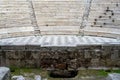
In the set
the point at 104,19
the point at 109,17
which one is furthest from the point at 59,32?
the point at 109,17

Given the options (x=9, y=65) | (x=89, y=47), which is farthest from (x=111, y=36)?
(x=9, y=65)

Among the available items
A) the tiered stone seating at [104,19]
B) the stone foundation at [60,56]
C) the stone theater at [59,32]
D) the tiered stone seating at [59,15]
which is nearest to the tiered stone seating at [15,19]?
the stone theater at [59,32]

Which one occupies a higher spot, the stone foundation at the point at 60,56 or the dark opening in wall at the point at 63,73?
the stone foundation at the point at 60,56

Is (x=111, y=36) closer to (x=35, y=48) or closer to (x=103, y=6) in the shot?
(x=103, y=6)

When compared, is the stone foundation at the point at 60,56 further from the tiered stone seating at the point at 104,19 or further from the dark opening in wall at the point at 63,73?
the tiered stone seating at the point at 104,19

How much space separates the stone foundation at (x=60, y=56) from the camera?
856cm

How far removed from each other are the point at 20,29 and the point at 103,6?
5273 millimetres

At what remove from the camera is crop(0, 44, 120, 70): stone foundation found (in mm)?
8562

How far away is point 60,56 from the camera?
28.1 feet

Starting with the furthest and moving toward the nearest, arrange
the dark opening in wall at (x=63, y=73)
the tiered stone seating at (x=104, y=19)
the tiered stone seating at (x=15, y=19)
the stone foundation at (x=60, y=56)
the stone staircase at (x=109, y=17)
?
the stone staircase at (x=109, y=17)
the tiered stone seating at (x=15, y=19)
the tiered stone seating at (x=104, y=19)
the stone foundation at (x=60, y=56)
the dark opening in wall at (x=63, y=73)

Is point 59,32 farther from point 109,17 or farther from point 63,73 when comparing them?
point 63,73

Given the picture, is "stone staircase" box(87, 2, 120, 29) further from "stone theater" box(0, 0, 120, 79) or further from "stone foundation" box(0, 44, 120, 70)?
"stone foundation" box(0, 44, 120, 70)

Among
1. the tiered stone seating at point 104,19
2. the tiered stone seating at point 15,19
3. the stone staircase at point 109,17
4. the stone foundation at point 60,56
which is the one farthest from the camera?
the stone staircase at point 109,17

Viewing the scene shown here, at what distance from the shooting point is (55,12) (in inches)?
678
